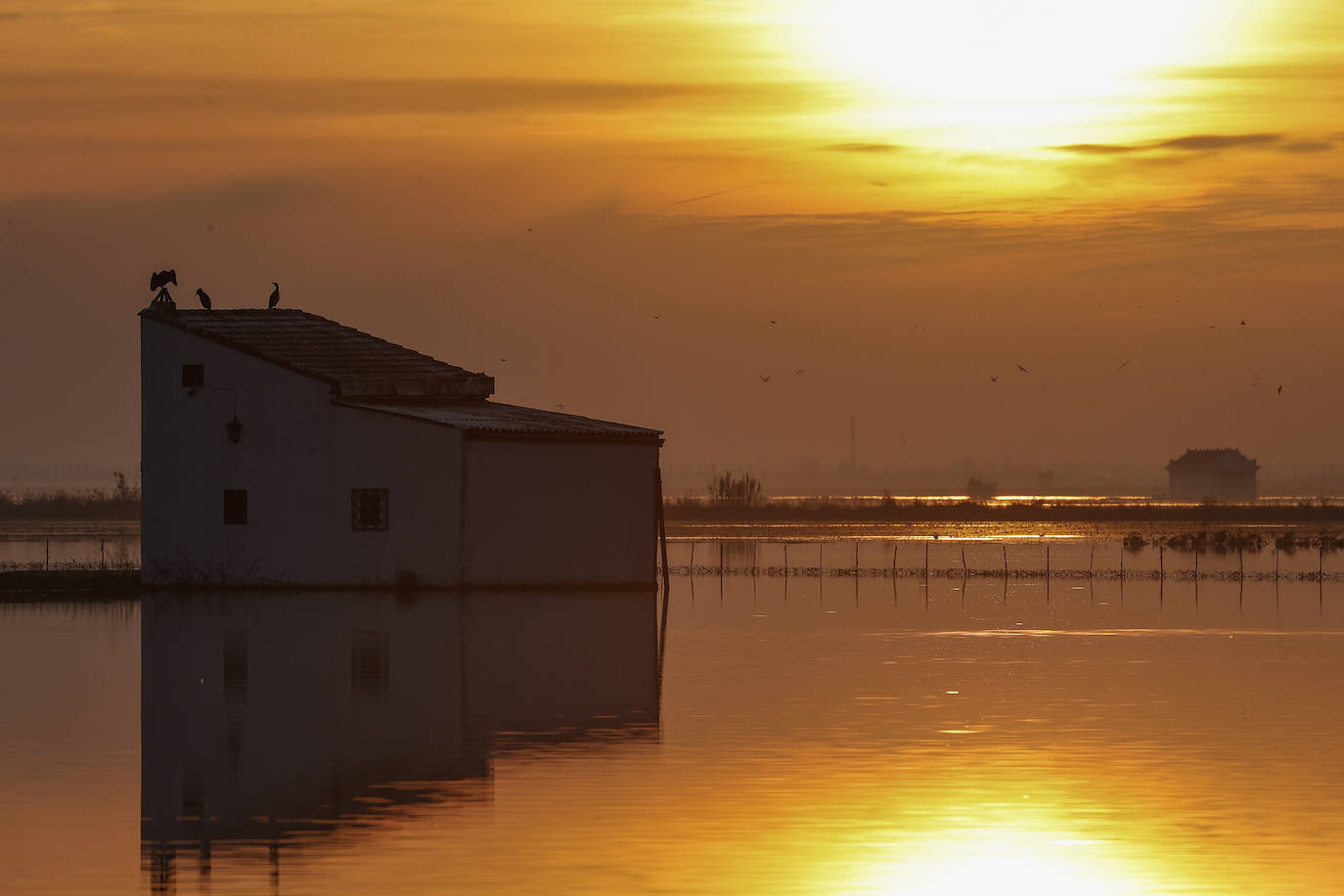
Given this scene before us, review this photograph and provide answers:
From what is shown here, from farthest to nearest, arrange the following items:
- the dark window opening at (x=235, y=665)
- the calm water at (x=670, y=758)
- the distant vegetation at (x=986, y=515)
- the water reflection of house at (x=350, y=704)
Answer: the distant vegetation at (x=986, y=515)
the dark window opening at (x=235, y=665)
the water reflection of house at (x=350, y=704)
the calm water at (x=670, y=758)

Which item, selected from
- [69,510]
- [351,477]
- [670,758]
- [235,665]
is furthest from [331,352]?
[69,510]

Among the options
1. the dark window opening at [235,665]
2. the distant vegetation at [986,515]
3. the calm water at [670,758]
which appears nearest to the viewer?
the calm water at [670,758]

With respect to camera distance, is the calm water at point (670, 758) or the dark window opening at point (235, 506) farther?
the dark window opening at point (235, 506)

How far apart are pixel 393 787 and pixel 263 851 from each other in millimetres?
3204

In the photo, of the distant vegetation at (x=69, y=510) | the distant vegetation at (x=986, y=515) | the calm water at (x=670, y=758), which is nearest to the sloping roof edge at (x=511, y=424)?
the calm water at (x=670, y=758)

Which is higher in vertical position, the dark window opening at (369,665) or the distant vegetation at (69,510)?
the distant vegetation at (69,510)

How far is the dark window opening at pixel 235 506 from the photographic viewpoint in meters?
50.7

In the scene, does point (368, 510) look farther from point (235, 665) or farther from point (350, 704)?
point (350, 704)

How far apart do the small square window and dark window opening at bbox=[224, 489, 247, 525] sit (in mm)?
2743

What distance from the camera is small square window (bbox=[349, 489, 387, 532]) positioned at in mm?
49344

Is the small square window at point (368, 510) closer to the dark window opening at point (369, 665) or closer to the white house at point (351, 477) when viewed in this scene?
the white house at point (351, 477)

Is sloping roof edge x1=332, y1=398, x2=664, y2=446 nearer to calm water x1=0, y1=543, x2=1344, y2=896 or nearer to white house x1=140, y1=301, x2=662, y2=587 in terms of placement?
white house x1=140, y1=301, x2=662, y2=587

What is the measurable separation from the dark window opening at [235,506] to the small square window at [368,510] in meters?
2.74

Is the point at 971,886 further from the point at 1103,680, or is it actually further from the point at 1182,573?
the point at 1182,573
